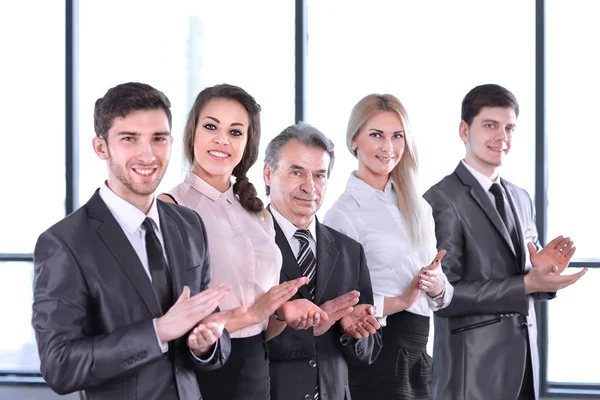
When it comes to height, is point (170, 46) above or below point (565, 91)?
above

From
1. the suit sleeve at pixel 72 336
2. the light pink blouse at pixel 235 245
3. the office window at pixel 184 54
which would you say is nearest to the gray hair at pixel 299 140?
the light pink blouse at pixel 235 245

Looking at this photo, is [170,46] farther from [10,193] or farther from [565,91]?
[565,91]

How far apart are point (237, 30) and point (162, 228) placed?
332 cm

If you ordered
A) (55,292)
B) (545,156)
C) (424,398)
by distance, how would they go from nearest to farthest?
(55,292), (424,398), (545,156)

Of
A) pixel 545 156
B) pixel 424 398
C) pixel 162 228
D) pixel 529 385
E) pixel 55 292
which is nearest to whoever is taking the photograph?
pixel 55 292

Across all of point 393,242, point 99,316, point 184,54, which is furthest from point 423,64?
point 99,316

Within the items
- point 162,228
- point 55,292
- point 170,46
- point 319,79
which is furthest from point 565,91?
point 55,292

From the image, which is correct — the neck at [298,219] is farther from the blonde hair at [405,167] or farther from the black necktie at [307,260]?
the blonde hair at [405,167]

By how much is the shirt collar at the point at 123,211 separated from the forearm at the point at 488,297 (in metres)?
1.65

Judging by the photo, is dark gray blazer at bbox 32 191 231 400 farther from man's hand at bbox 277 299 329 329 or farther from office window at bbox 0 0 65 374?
office window at bbox 0 0 65 374

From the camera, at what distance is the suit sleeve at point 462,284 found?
3.28 metres

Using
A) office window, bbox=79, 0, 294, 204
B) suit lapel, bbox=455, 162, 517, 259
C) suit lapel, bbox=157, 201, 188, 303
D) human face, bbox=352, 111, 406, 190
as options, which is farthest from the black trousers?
office window, bbox=79, 0, 294, 204

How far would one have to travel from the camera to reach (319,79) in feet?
16.9

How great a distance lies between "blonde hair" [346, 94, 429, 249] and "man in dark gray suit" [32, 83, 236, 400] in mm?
1217
